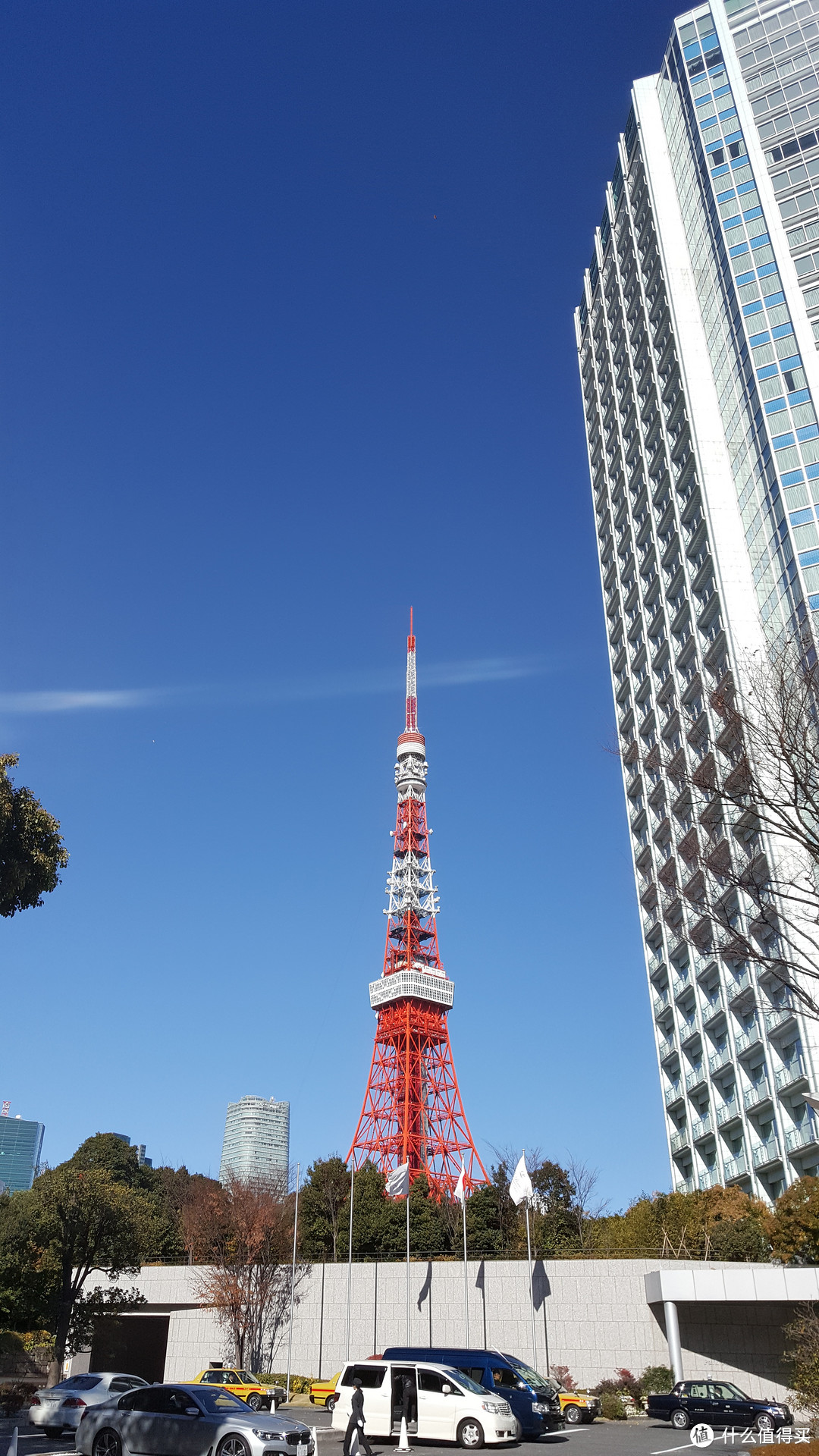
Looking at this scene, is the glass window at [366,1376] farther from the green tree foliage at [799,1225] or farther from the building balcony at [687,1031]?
the building balcony at [687,1031]

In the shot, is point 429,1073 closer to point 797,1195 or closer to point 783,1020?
point 783,1020

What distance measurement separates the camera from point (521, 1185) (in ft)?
123

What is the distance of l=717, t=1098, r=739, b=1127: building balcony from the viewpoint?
45719mm

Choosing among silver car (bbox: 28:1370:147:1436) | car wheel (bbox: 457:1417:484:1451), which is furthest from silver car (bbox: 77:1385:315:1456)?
silver car (bbox: 28:1370:147:1436)

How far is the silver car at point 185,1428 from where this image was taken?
1573 centimetres

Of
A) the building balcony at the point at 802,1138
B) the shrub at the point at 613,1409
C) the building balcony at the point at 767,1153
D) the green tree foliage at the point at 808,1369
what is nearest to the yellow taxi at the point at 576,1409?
the shrub at the point at 613,1409

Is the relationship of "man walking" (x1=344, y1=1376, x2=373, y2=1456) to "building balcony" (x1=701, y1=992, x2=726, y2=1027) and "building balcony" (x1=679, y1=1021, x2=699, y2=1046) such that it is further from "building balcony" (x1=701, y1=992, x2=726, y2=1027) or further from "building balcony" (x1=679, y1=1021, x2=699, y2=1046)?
"building balcony" (x1=679, y1=1021, x2=699, y2=1046)

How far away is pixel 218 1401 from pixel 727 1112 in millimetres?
35059

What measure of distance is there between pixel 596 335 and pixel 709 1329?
62.5 meters

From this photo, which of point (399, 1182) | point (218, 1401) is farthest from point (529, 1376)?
point (399, 1182)

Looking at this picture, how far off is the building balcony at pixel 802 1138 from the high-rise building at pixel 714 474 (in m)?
0.10

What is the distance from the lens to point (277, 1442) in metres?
15.7

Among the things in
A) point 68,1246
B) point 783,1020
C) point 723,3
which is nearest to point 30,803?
point 68,1246

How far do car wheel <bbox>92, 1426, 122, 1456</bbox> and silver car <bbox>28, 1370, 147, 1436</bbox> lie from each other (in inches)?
213
